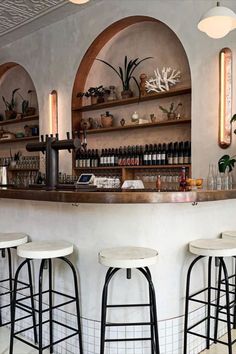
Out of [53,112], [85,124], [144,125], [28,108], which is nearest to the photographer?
[144,125]

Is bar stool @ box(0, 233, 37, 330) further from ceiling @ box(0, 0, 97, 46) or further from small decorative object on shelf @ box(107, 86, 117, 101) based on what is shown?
ceiling @ box(0, 0, 97, 46)

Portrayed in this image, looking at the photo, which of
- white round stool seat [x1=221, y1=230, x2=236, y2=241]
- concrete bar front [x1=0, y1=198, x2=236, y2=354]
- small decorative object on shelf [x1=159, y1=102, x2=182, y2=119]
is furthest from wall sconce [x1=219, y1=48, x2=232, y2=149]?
concrete bar front [x1=0, y1=198, x2=236, y2=354]

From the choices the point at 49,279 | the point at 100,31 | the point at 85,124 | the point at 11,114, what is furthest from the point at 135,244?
the point at 11,114

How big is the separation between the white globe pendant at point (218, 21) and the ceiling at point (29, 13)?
239cm

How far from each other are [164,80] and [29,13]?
2.26m

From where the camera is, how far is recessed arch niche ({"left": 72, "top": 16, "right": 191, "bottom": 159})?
441 cm

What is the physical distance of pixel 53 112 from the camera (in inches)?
214

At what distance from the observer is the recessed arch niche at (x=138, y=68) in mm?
4410

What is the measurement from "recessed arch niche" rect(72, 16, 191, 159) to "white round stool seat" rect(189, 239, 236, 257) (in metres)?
2.14

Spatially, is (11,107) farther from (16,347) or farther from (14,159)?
(16,347)

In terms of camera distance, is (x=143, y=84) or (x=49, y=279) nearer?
(x=49, y=279)

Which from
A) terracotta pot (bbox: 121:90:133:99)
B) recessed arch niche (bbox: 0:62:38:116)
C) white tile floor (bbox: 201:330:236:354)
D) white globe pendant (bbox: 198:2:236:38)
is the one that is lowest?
white tile floor (bbox: 201:330:236:354)

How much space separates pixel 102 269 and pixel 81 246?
22 centimetres

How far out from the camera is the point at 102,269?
7.93 ft
